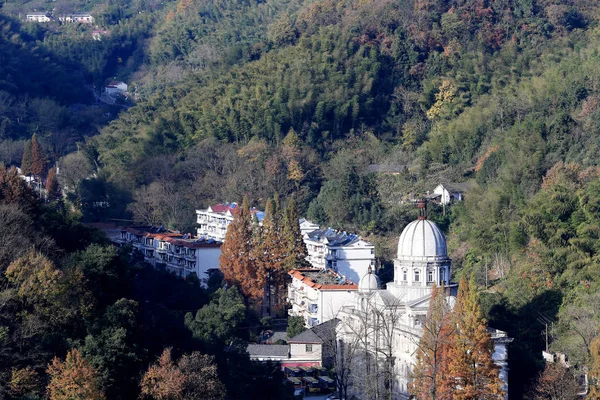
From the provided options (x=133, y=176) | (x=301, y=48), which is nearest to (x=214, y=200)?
(x=133, y=176)

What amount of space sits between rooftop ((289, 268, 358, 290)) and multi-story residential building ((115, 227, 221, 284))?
5.68 m

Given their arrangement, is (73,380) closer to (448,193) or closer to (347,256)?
(347,256)

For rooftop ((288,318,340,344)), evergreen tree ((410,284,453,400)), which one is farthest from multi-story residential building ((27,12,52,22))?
evergreen tree ((410,284,453,400))

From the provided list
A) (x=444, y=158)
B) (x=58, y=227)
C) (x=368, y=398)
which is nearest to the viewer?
(x=368, y=398)

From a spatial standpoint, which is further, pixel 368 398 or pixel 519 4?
pixel 519 4

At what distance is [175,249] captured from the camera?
6544cm

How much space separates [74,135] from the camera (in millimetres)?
98625

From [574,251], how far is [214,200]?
101ft

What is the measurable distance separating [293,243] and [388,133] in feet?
87.2

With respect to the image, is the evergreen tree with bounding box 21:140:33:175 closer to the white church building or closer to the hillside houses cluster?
the white church building

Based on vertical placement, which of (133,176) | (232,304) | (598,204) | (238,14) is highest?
(238,14)

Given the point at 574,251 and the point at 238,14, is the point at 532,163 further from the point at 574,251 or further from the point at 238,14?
the point at 238,14

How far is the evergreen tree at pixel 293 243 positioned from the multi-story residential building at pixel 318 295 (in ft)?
3.21

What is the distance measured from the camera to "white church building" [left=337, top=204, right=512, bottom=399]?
43.9m
